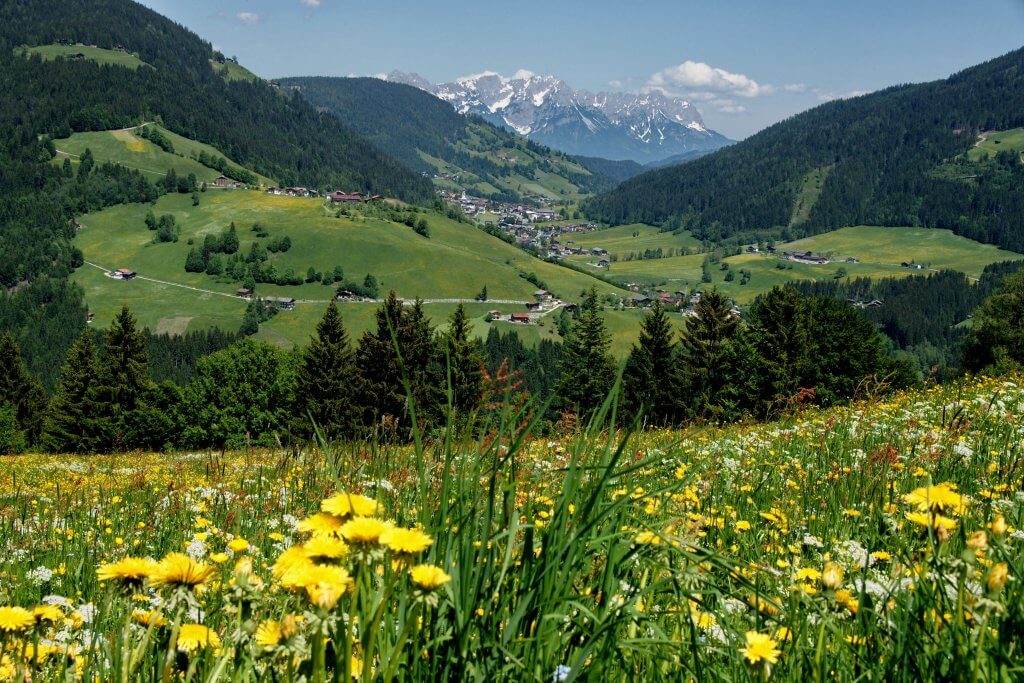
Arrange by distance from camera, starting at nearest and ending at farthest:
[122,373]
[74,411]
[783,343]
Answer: [783,343] → [74,411] → [122,373]

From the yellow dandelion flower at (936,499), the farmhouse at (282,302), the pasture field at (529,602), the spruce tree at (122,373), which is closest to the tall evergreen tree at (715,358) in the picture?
the spruce tree at (122,373)

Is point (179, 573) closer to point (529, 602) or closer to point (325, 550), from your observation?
point (325, 550)

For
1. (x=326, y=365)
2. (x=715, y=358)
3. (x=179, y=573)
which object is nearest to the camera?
(x=179, y=573)

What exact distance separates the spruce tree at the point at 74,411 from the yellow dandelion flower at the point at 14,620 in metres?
79.4

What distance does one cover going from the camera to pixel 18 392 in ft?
239

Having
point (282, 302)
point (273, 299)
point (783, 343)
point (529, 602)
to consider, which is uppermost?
point (529, 602)

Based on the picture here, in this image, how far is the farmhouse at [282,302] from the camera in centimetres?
18462

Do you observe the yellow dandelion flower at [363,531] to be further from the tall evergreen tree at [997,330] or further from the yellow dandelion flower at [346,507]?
the tall evergreen tree at [997,330]

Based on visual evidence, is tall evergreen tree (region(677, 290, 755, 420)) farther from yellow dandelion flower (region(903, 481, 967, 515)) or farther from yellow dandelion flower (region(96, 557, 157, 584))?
yellow dandelion flower (region(96, 557, 157, 584))

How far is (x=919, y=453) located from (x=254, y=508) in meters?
6.34

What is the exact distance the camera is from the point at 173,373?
132 m

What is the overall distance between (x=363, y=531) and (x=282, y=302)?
645 feet

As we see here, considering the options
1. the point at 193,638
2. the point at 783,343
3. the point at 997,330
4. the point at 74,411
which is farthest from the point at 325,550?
the point at 74,411

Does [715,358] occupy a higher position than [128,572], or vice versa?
[128,572]
